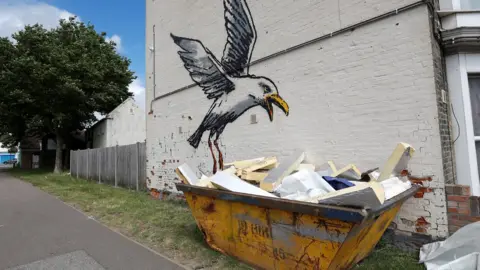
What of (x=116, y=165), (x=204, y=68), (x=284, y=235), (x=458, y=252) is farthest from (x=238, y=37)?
(x=116, y=165)

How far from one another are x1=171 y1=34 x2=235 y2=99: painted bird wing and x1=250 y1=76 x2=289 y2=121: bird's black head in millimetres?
758

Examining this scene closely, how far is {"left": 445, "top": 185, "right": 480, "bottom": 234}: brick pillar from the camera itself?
360 cm

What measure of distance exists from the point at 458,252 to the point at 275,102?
366 cm

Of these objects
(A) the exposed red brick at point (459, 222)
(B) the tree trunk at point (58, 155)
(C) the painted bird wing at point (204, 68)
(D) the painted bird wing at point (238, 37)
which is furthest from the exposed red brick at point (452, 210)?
(B) the tree trunk at point (58, 155)

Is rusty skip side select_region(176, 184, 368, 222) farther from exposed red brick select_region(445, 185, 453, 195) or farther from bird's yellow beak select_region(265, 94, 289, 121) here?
bird's yellow beak select_region(265, 94, 289, 121)

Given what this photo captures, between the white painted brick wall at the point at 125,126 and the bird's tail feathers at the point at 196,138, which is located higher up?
the white painted brick wall at the point at 125,126

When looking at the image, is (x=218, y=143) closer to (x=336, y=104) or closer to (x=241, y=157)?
(x=241, y=157)

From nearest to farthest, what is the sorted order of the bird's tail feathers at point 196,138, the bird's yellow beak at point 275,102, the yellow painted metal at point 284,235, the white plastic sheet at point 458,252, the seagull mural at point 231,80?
the yellow painted metal at point 284,235, the white plastic sheet at point 458,252, the bird's yellow beak at point 275,102, the seagull mural at point 231,80, the bird's tail feathers at point 196,138

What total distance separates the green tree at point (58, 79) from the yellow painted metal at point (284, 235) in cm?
1862

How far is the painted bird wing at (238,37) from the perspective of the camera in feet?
21.2

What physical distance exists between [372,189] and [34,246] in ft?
17.4

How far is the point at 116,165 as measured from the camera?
1218cm

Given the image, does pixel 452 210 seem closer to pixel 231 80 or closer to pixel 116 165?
pixel 231 80

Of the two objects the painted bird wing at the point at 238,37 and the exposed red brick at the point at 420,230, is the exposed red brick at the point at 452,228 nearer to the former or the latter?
the exposed red brick at the point at 420,230
